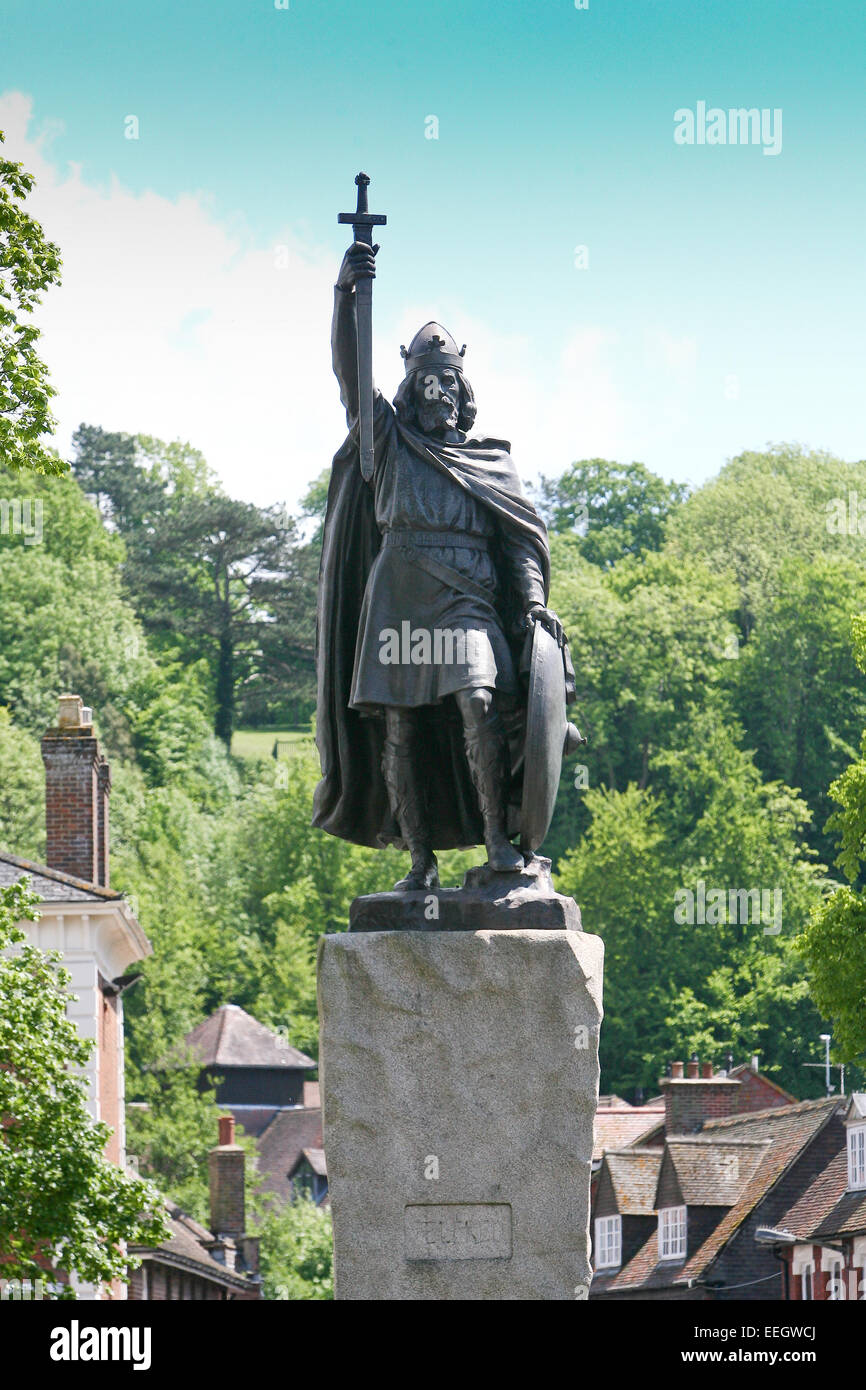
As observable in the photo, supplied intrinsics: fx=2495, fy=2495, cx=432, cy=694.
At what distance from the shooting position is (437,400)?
39.9ft

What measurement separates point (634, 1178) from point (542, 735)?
44080mm

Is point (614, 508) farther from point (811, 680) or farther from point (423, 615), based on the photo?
point (423, 615)

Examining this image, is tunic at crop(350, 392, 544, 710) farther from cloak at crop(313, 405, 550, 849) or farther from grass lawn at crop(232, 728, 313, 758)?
grass lawn at crop(232, 728, 313, 758)

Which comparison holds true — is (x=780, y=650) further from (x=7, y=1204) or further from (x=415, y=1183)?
(x=415, y=1183)

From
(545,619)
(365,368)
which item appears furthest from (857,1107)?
(365,368)

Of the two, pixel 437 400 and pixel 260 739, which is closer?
pixel 437 400

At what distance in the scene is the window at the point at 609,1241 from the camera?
52.8m

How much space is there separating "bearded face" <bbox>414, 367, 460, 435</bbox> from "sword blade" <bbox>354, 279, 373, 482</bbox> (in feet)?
1.32

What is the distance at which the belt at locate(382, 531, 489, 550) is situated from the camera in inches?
468

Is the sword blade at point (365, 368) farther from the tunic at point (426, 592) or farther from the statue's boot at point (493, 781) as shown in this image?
the statue's boot at point (493, 781)

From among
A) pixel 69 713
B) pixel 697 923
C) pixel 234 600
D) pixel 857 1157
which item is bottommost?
pixel 857 1157

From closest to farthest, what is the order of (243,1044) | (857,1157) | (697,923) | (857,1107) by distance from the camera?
1. (857,1107)
2. (857,1157)
3. (697,923)
4. (243,1044)

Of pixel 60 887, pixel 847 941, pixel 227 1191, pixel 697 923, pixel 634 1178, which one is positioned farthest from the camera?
pixel 697 923
